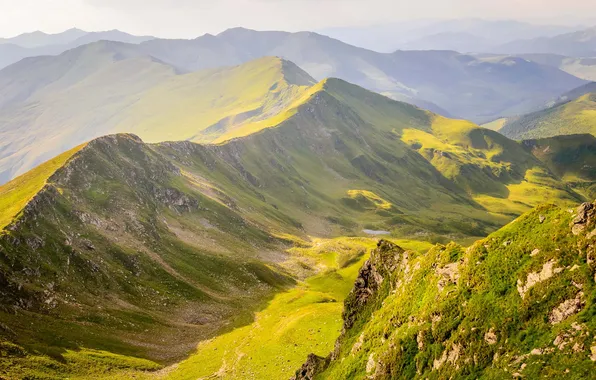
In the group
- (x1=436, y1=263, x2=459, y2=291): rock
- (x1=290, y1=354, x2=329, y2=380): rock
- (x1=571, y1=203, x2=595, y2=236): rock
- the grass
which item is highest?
the grass

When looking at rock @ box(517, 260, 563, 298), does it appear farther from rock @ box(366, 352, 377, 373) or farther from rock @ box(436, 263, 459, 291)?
rock @ box(366, 352, 377, 373)

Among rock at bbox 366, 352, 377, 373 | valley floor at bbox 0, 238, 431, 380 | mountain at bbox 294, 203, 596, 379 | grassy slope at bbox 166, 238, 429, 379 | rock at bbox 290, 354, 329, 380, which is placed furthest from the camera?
grassy slope at bbox 166, 238, 429, 379

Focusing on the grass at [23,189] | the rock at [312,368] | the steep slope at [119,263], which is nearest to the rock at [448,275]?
the rock at [312,368]

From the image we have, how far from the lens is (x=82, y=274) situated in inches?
4306

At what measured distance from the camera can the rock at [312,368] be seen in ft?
174

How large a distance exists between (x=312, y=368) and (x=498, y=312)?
95.3ft

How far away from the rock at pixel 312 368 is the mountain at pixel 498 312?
579 centimetres

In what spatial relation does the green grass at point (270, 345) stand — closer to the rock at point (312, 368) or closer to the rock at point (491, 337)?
the rock at point (312, 368)

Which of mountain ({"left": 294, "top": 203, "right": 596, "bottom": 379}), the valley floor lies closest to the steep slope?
the valley floor

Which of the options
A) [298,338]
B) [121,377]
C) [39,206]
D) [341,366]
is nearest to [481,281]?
[341,366]

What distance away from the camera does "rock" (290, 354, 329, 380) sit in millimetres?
53156

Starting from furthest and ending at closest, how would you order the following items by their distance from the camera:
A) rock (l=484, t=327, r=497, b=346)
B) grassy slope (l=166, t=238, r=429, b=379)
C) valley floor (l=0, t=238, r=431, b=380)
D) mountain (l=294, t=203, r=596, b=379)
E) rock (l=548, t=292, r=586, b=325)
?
grassy slope (l=166, t=238, r=429, b=379) < valley floor (l=0, t=238, r=431, b=380) < rock (l=484, t=327, r=497, b=346) < rock (l=548, t=292, r=586, b=325) < mountain (l=294, t=203, r=596, b=379)

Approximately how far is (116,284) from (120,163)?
262 ft

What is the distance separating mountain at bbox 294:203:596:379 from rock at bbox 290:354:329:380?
19.0 feet
